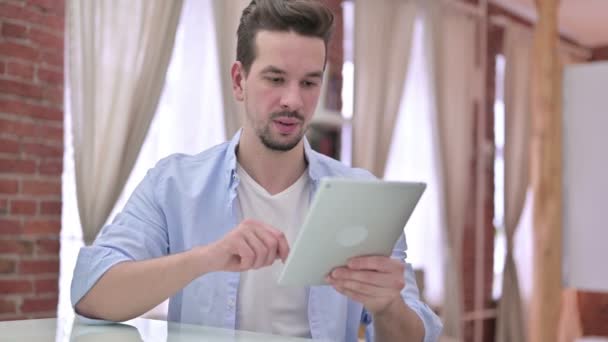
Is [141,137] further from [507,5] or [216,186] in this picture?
[507,5]

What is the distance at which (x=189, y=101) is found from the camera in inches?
143

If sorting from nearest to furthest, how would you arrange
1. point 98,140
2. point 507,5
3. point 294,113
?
point 294,113 → point 98,140 → point 507,5

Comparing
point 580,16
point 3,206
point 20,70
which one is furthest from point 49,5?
point 580,16

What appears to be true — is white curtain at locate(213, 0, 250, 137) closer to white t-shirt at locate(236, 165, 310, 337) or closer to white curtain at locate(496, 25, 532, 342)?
white t-shirt at locate(236, 165, 310, 337)

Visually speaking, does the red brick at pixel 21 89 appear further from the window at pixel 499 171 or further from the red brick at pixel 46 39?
the window at pixel 499 171

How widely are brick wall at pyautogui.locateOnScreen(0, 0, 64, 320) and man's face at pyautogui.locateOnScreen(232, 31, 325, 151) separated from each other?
61.5 inches

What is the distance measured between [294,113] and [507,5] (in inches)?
206

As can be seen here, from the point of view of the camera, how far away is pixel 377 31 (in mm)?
4875

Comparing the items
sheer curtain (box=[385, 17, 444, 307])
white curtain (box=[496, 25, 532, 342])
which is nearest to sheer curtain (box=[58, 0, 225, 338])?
sheer curtain (box=[385, 17, 444, 307])

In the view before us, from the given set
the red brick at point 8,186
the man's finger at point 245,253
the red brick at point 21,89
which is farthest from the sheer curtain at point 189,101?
the man's finger at point 245,253

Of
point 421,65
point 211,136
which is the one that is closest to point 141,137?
point 211,136

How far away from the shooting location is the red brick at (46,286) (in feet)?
10.0

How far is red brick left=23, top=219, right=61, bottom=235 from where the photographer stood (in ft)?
9.90

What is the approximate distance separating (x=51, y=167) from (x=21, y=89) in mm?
355
